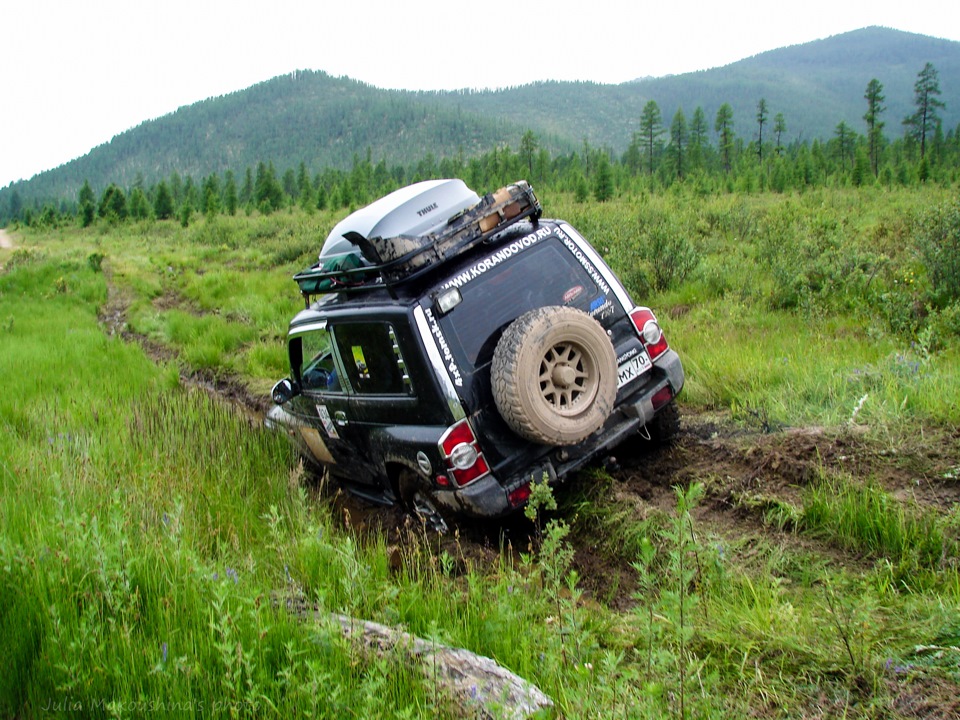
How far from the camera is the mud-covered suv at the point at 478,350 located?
419 cm

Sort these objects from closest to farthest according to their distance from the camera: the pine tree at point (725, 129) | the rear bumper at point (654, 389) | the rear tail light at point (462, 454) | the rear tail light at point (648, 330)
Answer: the rear tail light at point (462, 454) → the rear bumper at point (654, 389) → the rear tail light at point (648, 330) → the pine tree at point (725, 129)

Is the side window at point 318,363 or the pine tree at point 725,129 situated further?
the pine tree at point 725,129

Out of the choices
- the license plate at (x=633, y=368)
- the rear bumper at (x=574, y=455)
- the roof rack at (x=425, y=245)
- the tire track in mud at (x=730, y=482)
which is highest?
the roof rack at (x=425, y=245)

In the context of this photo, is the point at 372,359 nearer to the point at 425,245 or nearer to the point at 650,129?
the point at 425,245

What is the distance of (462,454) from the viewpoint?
419 centimetres

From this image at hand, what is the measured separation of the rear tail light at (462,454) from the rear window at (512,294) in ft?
1.39

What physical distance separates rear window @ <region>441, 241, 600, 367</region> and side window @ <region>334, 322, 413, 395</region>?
0.42m

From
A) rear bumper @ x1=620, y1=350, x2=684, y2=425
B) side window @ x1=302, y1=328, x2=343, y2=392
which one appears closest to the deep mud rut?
rear bumper @ x1=620, y1=350, x2=684, y2=425

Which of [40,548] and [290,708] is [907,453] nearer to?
[290,708]

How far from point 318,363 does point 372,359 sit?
3.96 ft

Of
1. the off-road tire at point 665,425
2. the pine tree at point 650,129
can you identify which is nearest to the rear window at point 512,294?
the off-road tire at point 665,425

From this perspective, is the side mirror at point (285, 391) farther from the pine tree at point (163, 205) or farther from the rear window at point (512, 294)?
the pine tree at point (163, 205)

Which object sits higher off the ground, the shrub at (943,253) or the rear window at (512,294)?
the rear window at (512,294)

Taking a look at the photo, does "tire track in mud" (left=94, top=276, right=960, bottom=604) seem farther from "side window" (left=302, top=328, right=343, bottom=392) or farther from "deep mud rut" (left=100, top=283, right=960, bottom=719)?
"side window" (left=302, top=328, right=343, bottom=392)
